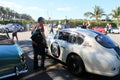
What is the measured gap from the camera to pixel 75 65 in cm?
655

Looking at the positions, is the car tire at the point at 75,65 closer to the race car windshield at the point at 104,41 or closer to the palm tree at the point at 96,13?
the race car windshield at the point at 104,41

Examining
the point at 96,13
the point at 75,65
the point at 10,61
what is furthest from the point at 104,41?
the point at 96,13

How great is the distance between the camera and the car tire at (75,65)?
249 inches

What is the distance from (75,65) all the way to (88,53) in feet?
2.10

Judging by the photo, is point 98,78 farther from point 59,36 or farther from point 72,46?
point 59,36

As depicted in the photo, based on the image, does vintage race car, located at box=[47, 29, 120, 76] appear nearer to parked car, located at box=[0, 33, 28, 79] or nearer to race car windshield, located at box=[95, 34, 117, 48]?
race car windshield, located at box=[95, 34, 117, 48]

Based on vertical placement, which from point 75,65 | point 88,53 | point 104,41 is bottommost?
point 75,65

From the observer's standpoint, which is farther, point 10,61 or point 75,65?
point 75,65

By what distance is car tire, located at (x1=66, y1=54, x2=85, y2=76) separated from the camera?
6.33 meters

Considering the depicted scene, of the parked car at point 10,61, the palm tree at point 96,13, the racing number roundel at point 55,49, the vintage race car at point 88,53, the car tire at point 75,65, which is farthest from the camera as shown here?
the palm tree at point 96,13

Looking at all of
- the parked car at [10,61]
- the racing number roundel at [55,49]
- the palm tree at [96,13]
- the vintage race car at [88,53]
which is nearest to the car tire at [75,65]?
the vintage race car at [88,53]

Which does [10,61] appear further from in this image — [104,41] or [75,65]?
[104,41]

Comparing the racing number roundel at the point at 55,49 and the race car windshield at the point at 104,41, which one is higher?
the race car windshield at the point at 104,41

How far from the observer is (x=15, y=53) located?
17.7ft
